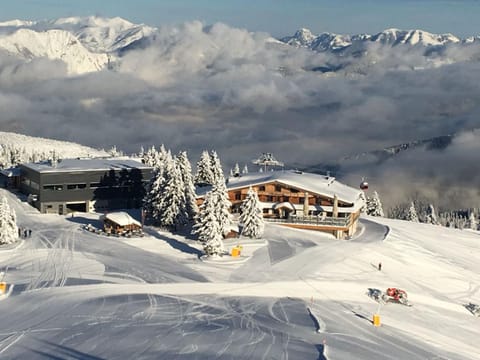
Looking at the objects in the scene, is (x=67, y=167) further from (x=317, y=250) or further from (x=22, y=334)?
(x=22, y=334)

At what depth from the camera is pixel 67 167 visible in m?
102

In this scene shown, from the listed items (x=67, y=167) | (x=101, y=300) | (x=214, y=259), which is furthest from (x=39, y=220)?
(x=101, y=300)

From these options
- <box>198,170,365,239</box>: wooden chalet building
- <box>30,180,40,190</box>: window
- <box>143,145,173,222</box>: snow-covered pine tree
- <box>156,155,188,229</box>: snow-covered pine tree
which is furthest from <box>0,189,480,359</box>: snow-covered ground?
<box>30,180,40,190</box>: window

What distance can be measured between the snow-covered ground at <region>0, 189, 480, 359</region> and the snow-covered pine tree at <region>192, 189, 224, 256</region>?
6.18 feet

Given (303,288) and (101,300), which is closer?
(101,300)

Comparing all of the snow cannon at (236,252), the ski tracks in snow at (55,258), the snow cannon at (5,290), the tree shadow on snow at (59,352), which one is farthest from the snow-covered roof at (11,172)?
the tree shadow on snow at (59,352)

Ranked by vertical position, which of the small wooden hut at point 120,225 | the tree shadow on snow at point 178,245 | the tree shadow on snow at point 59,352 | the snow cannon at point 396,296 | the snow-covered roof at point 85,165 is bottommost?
the snow cannon at point 396,296

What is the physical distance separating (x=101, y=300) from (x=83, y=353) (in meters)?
12.8

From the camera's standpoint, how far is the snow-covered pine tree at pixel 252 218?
7912cm

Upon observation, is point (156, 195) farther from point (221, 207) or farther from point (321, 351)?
point (321, 351)

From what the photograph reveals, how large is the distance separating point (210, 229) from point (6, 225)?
24864mm

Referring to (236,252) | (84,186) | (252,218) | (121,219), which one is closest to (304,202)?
(252,218)

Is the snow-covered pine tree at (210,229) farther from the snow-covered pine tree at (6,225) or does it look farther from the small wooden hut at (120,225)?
the snow-covered pine tree at (6,225)

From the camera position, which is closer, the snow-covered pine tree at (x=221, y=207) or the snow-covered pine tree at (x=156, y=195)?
the snow-covered pine tree at (x=221, y=207)
